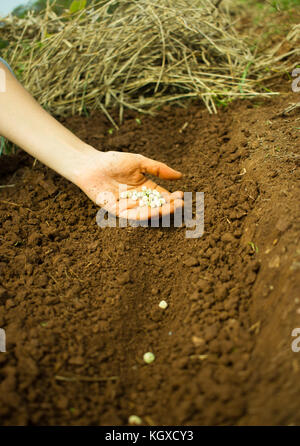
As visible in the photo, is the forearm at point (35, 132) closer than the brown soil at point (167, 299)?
No

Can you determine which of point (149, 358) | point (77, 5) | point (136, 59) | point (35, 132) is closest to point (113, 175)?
point (35, 132)

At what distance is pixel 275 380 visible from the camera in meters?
1.05

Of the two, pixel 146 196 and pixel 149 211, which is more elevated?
pixel 146 196

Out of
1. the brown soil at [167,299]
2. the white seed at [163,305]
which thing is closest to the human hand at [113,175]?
the brown soil at [167,299]

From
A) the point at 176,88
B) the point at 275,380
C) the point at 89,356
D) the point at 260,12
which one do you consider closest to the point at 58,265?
the point at 89,356

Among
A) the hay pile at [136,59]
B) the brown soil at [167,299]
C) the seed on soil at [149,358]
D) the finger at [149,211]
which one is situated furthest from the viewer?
the hay pile at [136,59]

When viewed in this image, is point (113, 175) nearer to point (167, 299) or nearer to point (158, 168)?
point (158, 168)

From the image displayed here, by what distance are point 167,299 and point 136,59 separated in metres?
1.72

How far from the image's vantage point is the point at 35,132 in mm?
1759

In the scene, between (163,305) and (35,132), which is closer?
(163,305)

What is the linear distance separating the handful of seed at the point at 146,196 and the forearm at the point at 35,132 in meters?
0.29

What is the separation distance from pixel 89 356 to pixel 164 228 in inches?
27.5

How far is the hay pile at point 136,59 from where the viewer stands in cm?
238

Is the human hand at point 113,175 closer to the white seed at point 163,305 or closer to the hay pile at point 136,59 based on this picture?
the white seed at point 163,305
